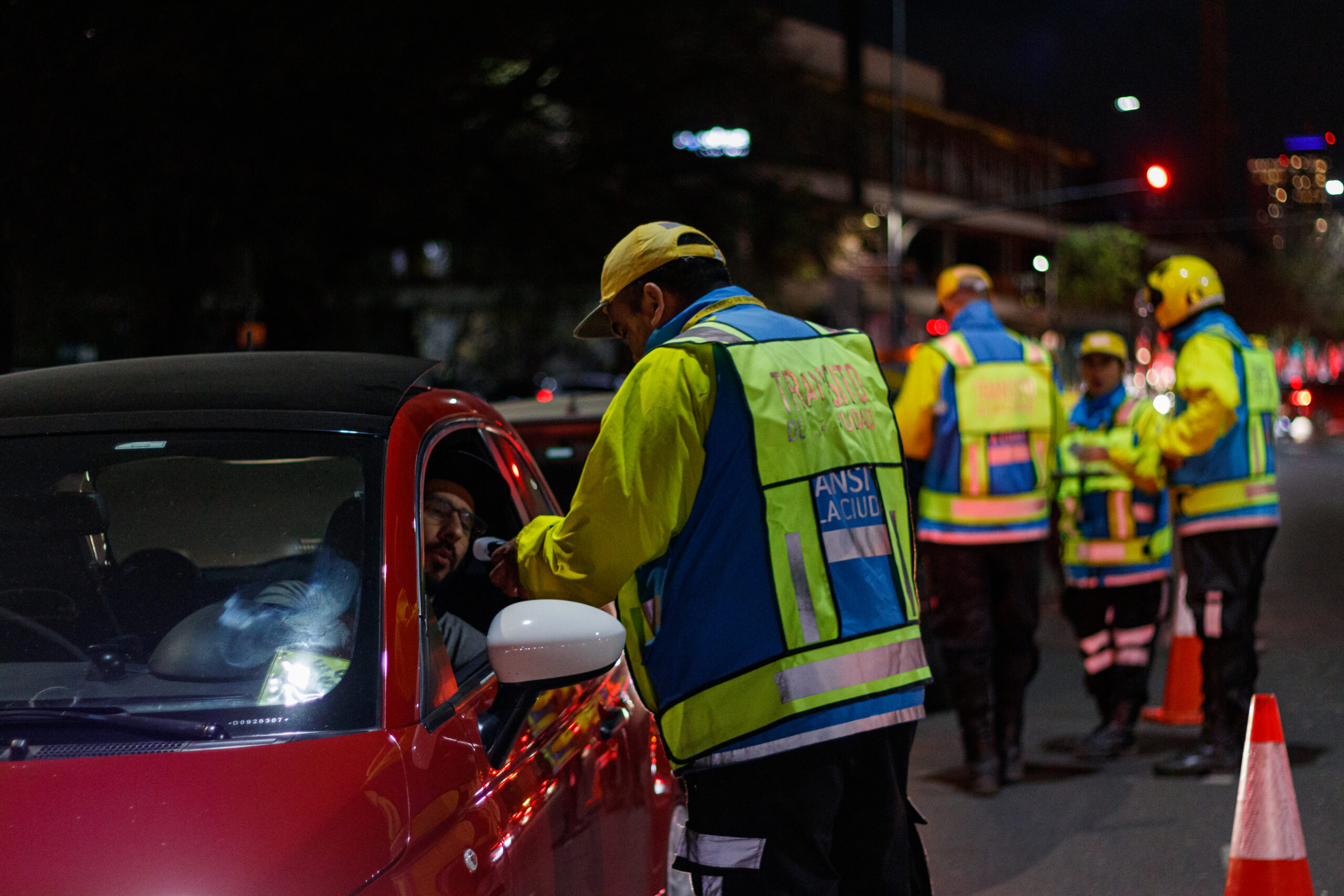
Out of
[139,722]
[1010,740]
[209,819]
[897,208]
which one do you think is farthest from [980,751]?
[897,208]

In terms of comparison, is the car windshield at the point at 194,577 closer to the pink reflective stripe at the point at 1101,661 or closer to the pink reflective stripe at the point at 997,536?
the pink reflective stripe at the point at 997,536

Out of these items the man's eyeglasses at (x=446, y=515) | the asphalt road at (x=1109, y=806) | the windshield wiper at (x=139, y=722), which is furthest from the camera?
the asphalt road at (x=1109, y=806)

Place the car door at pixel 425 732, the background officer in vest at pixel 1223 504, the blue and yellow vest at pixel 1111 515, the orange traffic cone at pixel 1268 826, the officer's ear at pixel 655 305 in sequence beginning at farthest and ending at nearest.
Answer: the blue and yellow vest at pixel 1111 515 → the background officer in vest at pixel 1223 504 → the orange traffic cone at pixel 1268 826 → the officer's ear at pixel 655 305 → the car door at pixel 425 732

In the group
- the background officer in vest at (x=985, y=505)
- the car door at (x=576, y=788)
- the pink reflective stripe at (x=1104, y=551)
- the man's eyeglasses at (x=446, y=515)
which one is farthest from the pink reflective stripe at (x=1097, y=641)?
the man's eyeglasses at (x=446, y=515)

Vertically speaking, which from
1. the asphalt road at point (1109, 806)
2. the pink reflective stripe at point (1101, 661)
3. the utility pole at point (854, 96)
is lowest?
the asphalt road at point (1109, 806)

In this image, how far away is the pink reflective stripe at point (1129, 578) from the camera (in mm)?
7250

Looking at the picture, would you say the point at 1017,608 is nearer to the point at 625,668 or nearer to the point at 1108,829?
the point at 1108,829

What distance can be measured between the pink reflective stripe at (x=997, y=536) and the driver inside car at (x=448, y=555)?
3.31 m

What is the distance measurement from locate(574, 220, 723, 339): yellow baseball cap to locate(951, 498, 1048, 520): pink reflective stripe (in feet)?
11.7

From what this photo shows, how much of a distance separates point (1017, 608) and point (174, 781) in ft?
15.8

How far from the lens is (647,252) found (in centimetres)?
303

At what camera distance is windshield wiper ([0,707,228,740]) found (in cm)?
246

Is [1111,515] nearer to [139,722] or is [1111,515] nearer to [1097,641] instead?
[1097,641]

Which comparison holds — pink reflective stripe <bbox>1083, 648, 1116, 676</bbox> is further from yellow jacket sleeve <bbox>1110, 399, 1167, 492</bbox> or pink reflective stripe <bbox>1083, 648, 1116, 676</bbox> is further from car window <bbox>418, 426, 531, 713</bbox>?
car window <bbox>418, 426, 531, 713</bbox>
